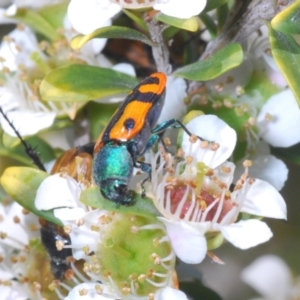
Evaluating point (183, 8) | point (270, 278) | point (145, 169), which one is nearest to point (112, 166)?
point (145, 169)

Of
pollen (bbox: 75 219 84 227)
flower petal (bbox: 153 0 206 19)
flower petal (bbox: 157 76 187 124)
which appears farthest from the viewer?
flower petal (bbox: 157 76 187 124)

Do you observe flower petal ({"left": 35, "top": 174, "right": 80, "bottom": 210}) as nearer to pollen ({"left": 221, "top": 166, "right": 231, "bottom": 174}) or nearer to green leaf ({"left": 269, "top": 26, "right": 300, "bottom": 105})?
Answer: pollen ({"left": 221, "top": 166, "right": 231, "bottom": 174})

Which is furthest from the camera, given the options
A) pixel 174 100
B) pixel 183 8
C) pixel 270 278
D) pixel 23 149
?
pixel 270 278

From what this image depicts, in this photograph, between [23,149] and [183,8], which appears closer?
[183,8]

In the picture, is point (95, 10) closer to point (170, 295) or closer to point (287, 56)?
point (287, 56)

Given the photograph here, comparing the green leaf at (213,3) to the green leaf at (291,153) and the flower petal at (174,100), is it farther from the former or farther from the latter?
the green leaf at (291,153)

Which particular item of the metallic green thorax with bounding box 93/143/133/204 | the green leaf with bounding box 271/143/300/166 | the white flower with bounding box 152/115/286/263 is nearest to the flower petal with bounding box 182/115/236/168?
the white flower with bounding box 152/115/286/263

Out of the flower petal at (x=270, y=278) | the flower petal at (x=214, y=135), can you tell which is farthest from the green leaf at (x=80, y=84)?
Result: the flower petal at (x=270, y=278)
